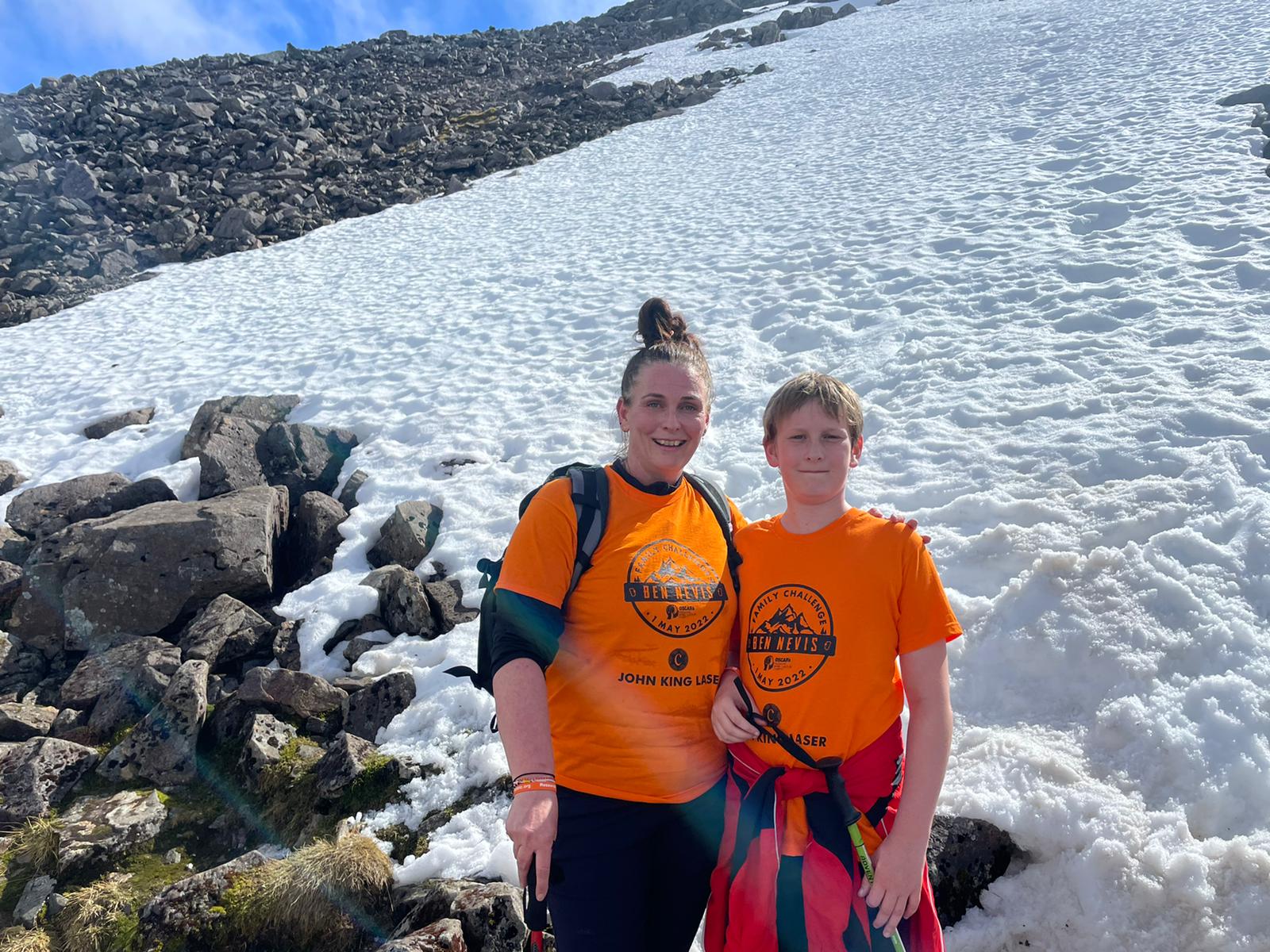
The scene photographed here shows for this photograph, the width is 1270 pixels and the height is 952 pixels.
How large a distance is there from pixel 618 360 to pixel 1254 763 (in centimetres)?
804

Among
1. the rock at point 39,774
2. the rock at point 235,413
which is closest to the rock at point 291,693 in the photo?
the rock at point 39,774

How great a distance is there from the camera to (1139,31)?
18.7 meters

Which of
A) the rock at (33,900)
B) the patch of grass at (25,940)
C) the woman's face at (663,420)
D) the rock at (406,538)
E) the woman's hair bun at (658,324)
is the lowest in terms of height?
the rock at (406,538)

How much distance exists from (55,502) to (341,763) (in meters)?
6.08

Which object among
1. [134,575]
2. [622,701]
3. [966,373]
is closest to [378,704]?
[134,575]

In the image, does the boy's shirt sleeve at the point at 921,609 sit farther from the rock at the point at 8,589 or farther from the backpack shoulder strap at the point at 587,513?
the rock at the point at 8,589

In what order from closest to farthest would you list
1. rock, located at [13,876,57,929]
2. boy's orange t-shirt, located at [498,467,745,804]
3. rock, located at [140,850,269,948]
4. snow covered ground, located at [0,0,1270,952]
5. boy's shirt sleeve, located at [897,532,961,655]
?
boy's shirt sleeve, located at [897,532,961,655], boy's orange t-shirt, located at [498,467,745,804], snow covered ground, located at [0,0,1270,952], rock, located at [140,850,269,948], rock, located at [13,876,57,929]

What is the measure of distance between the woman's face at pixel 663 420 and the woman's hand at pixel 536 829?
1238 mm

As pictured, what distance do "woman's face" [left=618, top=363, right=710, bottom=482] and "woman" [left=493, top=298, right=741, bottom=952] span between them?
0.8 inches

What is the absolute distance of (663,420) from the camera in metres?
2.85

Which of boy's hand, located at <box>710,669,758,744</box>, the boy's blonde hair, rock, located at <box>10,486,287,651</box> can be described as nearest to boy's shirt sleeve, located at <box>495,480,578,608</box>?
boy's hand, located at <box>710,669,758,744</box>

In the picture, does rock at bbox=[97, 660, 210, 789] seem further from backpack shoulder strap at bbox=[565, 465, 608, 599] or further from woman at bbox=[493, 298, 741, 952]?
backpack shoulder strap at bbox=[565, 465, 608, 599]

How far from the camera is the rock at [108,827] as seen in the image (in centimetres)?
429

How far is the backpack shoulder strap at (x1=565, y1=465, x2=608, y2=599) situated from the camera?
267 cm
